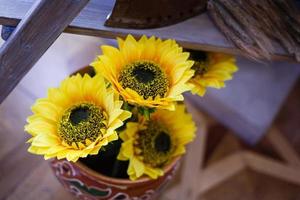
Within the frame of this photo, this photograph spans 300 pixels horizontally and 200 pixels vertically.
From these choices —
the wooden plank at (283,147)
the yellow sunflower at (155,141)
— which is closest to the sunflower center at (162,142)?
the yellow sunflower at (155,141)

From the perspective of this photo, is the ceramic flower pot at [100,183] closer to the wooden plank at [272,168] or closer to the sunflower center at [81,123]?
the sunflower center at [81,123]

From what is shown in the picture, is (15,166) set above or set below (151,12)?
below

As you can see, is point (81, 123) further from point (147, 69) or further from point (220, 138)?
point (220, 138)

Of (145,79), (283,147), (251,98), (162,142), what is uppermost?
(145,79)

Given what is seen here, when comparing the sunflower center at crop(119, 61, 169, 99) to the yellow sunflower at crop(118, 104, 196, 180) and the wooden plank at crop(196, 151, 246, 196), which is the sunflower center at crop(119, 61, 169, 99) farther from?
the wooden plank at crop(196, 151, 246, 196)

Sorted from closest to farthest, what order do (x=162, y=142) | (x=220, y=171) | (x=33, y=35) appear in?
1. (x=33, y=35)
2. (x=162, y=142)
3. (x=220, y=171)

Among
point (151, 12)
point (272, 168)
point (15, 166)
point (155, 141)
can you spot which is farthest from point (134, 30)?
point (272, 168)

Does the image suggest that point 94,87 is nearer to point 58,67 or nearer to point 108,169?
point 108,169
